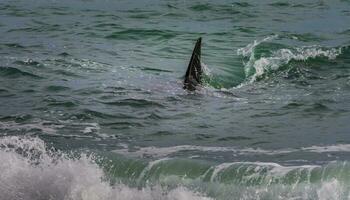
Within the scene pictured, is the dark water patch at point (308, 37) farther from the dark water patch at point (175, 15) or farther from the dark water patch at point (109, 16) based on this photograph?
the dark water patch at point (109, 16)

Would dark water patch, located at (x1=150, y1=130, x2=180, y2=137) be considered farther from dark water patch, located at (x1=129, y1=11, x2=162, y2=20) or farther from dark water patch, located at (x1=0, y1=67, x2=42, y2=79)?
dark water patch, located at (x1=129, y1=11, x2=162, y2=20)

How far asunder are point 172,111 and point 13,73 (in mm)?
4090

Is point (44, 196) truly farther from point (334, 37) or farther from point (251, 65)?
point (334, 37)

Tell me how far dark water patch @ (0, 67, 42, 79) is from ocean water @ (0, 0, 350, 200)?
0.02 m

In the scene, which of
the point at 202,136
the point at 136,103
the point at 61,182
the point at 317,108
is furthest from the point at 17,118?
the point at 317,108

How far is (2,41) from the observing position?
57.0 ft

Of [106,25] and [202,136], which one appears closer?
[202,136]

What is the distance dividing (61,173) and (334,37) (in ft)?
39.7

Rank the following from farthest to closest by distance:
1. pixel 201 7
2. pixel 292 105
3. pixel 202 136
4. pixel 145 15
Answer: pixel 201 7 → pixel 145 15 → pixel 292 105 → pixel 202 136

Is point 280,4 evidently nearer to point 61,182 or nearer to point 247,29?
point 247,29

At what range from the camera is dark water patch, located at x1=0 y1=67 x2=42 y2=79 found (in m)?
12.9

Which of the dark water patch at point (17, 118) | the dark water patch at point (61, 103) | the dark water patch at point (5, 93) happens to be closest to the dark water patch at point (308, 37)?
the dark water patch at point (5, 93)

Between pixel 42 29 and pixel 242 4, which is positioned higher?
pixel 242 4

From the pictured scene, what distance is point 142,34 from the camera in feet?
61.8
